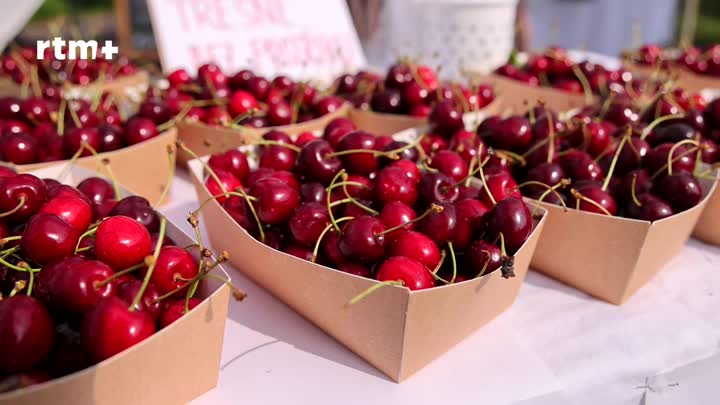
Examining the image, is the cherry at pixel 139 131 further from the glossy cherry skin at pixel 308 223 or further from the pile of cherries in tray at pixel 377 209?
the glossy cherry skin at pixel 308 223

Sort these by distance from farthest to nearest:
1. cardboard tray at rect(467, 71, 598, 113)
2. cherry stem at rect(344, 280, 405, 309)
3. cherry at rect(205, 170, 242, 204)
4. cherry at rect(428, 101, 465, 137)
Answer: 1. cardboard tray at rect(467, 71, 598, 113)
2. cherry at rect(428, 101, 465, 137)
3. cherry at rect(205, 170, 242, 204)
4. cherry stem at rect(344, 280, 405, 309)

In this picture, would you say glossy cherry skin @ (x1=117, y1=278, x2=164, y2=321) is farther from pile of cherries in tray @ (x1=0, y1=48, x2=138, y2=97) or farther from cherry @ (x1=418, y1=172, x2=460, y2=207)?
pile of cherries in tray @ (x1=0, y1=48, x2=138, y2=97)

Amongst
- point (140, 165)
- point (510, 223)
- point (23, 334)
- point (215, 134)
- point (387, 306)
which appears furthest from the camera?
point (215, 134)

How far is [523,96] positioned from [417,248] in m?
1.10

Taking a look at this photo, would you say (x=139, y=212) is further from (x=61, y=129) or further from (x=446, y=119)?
(x=446, y=119)

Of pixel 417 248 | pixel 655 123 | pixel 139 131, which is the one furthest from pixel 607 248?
pixel 139 131

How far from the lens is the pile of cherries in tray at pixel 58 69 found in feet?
5.39

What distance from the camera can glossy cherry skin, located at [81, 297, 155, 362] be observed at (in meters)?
0.56

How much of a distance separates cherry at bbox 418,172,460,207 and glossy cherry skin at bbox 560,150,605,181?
25cm

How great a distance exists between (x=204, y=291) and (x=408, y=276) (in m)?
0.25

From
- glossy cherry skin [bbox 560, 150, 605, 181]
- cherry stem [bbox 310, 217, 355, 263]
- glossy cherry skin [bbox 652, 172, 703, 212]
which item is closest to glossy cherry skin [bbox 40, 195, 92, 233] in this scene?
cherry stem [bbox 310, 217, 355, 263]

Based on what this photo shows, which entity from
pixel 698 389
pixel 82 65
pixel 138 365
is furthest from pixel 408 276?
pixel 82 65

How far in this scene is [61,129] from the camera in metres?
1.19

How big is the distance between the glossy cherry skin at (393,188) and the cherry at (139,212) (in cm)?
33
